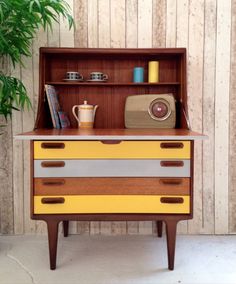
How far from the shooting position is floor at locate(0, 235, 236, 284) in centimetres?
166

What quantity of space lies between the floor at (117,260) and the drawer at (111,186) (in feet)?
1.54

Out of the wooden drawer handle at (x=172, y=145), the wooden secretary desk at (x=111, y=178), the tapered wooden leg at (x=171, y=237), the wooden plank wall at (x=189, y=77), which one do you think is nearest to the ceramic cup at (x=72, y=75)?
the wooden plank wall at (x=189, y=77)

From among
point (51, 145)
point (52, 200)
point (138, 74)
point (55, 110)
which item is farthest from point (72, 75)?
point (52, 200)

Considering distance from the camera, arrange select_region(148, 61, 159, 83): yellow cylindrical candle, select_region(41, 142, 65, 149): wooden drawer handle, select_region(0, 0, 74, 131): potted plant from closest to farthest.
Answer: select_region(41, 142, 65, 149): wooden drawer handle < select_region(0, 0, 74, 131): potted plant < select_region(148, 61, 159, 83): yellow cylindrical candle

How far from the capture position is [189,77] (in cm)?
221

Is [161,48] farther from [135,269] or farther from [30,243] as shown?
[30,243]

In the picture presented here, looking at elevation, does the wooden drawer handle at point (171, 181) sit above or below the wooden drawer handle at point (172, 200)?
above

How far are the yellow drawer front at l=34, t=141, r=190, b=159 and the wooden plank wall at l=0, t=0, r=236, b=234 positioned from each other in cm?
70

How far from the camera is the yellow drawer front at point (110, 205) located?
1607 millimetres

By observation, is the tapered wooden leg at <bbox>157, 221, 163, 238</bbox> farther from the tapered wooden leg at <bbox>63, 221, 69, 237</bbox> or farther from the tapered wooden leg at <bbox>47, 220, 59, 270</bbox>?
the tapered wooden leg at <bbox>47, 220, 59, 270</bbox>

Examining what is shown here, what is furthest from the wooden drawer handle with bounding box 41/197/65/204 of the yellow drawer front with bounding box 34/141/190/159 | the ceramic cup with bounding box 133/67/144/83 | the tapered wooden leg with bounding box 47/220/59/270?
the ceramic cup with bounding box 133/67/144/83

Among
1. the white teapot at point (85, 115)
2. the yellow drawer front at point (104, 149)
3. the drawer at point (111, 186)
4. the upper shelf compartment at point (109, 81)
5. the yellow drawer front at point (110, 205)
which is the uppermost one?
the upper shelf compartment at point (109, 81)

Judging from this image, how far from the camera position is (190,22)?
218cm

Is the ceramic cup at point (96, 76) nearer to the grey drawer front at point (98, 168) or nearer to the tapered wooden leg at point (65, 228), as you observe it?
the grey drawer front at point (98, 168)
